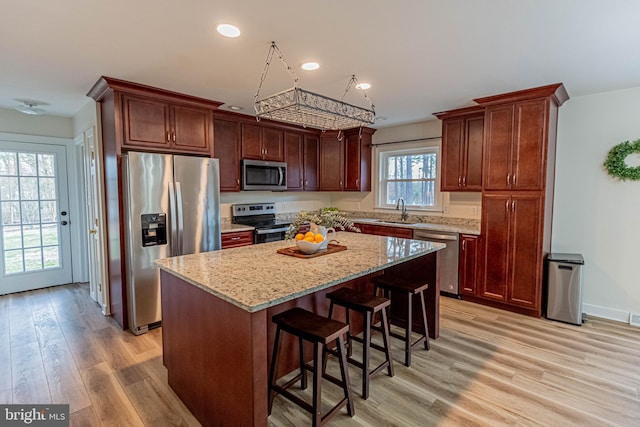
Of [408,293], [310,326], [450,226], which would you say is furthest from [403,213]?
[310,326]

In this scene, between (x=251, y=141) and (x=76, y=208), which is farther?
(x=76, y=208)

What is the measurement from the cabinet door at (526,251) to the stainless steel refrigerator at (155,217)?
340 cm

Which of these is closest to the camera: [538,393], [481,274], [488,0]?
[488,0]

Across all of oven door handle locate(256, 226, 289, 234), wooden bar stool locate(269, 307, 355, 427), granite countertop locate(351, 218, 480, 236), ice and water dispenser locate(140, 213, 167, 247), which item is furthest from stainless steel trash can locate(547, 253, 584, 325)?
ice and water dispenser locate(140, 213, 167, 247)

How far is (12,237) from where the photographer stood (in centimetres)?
428

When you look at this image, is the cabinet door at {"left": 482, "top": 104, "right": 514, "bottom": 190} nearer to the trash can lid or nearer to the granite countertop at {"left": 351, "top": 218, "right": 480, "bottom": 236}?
the granite countertop at {"left": 351, "top": 218, "right": 480, "bottom": 236}

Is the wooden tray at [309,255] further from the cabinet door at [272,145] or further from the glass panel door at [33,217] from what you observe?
the glass panel door at [33,217]

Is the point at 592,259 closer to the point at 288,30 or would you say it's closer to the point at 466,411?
the point at 466,411

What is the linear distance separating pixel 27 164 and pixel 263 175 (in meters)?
3.10

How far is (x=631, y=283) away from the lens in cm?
338

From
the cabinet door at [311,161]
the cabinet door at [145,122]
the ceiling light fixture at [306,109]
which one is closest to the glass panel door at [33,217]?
the cabinet door at [145,122]

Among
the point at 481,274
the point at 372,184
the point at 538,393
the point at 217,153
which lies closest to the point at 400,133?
the point at 372,184

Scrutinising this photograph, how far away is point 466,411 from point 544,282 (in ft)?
7.04

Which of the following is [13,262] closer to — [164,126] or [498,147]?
[164,126]
